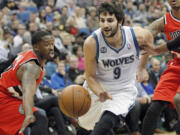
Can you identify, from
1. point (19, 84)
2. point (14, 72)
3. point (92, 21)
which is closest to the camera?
point (14, 72)

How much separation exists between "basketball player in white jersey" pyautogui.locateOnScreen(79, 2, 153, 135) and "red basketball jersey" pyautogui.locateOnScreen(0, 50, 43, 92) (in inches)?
27.1

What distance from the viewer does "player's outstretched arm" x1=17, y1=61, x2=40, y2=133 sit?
11.9ft

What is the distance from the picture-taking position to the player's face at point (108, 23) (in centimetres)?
434

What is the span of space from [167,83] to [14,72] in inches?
79.7

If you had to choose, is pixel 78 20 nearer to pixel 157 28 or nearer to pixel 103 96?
pixel 157 28

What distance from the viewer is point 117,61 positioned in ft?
14.5

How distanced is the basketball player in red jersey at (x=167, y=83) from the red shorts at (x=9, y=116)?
1606 mm

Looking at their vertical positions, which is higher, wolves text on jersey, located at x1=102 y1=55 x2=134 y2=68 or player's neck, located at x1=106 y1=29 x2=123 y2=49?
player's neck, located at x1=106 y1=29 x2=123 y2=49

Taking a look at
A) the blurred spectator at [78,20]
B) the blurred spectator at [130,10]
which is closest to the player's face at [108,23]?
the blurred spectator at [78,20]

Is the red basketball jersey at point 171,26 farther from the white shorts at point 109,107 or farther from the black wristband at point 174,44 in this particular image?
the white shorts at point 109,107

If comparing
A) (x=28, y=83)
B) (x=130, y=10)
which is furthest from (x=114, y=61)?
(x=130, y=10)

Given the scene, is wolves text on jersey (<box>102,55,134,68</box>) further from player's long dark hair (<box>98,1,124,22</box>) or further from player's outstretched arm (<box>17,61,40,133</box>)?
player's outstretched arm (<box>17,61,40,133</box>)

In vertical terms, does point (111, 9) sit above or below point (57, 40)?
above

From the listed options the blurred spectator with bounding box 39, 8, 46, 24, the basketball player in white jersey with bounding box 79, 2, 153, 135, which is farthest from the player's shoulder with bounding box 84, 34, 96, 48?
the blurred spectator with bounding box 39, 8, 46, 24
